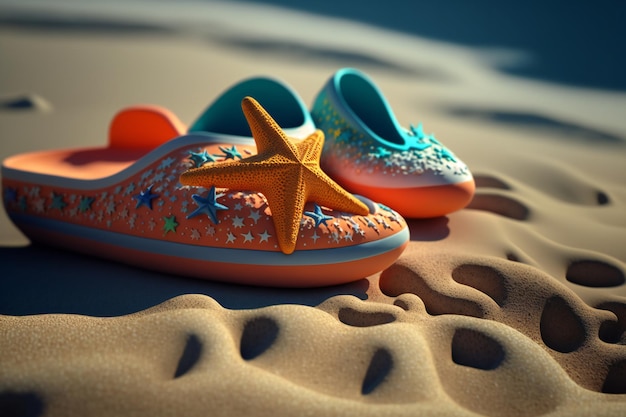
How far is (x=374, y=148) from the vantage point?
312 centimetres

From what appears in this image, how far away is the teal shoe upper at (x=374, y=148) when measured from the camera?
303cm

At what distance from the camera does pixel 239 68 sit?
765 cm

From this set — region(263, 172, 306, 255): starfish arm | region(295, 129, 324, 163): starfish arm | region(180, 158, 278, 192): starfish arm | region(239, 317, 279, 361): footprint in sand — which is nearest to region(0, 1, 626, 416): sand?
region(239, 317, 279, 361): footprint in sand

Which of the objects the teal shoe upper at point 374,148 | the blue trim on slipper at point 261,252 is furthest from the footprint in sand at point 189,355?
the teal shoe upper at point 374,148

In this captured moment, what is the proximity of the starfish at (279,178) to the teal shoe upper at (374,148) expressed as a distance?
60 cm

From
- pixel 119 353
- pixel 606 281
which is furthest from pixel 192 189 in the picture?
pixel 606 281

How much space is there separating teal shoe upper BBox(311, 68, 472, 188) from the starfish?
1.97 ft

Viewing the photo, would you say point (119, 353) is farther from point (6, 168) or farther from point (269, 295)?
point (6, 168)

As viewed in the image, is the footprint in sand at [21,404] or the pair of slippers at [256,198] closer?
the footprint in sand at [21,404]

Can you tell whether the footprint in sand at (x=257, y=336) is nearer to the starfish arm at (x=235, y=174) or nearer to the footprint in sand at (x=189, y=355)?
the footprint in sand at (x=189, y=355)

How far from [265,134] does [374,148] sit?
83 cm

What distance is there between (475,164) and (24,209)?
3.02m

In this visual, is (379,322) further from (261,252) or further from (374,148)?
(374,148)

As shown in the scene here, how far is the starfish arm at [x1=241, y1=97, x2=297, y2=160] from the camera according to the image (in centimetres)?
246
